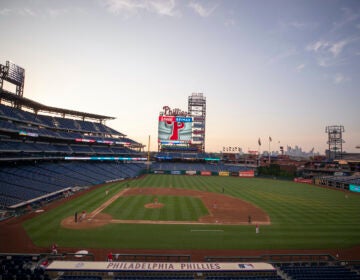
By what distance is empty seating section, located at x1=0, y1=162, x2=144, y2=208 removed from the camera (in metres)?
32.8

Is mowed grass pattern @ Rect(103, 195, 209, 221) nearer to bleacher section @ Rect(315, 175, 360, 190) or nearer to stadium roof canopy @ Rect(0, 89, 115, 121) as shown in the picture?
stadium roof canopy @ Rect(0, 89, 115, 121)

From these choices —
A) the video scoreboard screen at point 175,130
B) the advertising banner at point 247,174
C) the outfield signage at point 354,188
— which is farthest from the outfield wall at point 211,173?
the outfield signage at point 354,188

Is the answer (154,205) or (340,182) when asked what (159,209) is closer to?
(154,205)

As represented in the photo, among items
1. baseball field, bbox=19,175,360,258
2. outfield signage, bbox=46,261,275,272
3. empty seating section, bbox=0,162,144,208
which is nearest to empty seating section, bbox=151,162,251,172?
empty seating section, bbox=0,162,144,208

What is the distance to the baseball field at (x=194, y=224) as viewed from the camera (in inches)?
894

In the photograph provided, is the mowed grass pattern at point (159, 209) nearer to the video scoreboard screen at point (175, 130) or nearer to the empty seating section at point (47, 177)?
the empty seating section at point (47, 177)

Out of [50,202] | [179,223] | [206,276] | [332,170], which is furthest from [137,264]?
[332,170]

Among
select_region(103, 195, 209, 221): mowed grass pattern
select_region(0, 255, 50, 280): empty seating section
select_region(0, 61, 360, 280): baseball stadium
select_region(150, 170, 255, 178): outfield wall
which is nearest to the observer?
select_region(0, 255, 50, 280): empty seating section

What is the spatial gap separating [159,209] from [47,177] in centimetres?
2429

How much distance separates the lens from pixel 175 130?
8831cm

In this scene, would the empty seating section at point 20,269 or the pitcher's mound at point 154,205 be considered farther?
the pitcher's mound at point 154,205

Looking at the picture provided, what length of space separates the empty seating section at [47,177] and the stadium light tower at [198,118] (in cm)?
3696

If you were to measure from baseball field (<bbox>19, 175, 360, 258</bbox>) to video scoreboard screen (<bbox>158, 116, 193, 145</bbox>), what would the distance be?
46.5m

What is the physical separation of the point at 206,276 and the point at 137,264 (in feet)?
16.1
